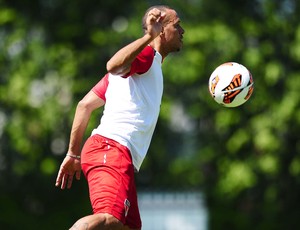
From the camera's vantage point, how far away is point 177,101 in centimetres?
2045

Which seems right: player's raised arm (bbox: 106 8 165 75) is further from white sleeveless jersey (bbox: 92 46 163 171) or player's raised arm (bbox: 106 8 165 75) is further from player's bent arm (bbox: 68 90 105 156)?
player's bent arm (bbox: 68 90 105 156)

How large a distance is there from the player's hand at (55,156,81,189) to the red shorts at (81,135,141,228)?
312mm

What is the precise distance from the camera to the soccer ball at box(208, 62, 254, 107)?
24.1 ft

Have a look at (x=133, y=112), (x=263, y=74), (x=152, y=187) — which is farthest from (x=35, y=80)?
(x=133, y=112)

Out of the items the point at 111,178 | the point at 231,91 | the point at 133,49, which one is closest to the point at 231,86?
the point at 231,91

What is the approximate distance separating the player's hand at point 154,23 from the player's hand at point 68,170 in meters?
1.34

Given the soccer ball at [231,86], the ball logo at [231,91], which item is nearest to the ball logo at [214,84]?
the soccer ball at [231,86]

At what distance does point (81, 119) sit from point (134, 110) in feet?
1.56

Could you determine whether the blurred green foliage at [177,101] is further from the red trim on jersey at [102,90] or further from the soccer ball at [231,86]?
the red trim on jersey at [102,90]

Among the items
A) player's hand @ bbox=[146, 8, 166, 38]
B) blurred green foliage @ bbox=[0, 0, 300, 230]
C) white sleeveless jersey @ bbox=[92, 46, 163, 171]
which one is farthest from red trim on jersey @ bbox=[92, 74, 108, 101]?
blurred green foliage @ bbox=[0, 0, 300, 230]

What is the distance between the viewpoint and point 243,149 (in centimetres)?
1952

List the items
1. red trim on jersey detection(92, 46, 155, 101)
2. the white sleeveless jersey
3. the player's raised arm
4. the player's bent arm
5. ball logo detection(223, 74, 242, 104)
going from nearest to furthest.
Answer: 1. the player's raised arm
2. red trim on jersey detection(92, 46, 155, 101)
3. the white sleeveless jersey
4. the player's bent arm
5. ball logo detection(223, 74, 242, 104)

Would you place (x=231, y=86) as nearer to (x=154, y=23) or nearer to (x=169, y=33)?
(x=169, y=33)

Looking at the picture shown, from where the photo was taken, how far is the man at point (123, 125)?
630 centimetres
